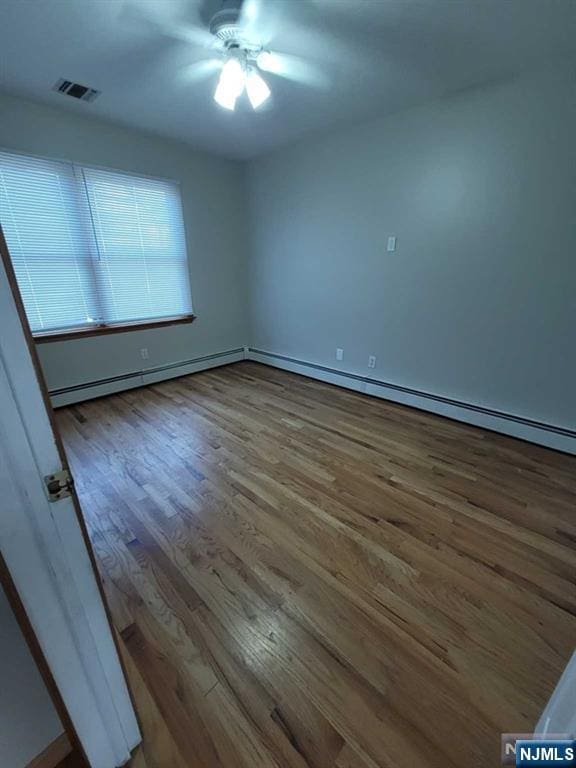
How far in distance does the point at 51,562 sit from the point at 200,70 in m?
2.60

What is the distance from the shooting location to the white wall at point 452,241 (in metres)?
2.05

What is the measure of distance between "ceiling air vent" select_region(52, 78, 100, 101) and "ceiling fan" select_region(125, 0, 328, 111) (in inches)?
30.7

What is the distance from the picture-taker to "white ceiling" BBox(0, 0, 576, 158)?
1.47m

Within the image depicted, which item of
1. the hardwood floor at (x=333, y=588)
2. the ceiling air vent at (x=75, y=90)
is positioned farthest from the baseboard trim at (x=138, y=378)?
the ceiling air vent at (x=75, y=90)

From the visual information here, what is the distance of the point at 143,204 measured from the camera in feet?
10.3

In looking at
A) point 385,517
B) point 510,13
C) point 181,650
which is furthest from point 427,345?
point 181,650

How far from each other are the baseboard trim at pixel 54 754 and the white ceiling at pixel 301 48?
269 cm

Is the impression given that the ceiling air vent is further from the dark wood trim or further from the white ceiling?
the dark wood trim

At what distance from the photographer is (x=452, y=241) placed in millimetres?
2457

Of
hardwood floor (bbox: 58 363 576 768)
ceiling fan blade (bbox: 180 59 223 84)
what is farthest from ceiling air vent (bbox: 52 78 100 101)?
hardwood floor (bbox: 58 363 576 768)

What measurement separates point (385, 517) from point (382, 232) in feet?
7.72

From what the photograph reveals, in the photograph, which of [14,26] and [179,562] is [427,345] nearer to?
[179,562]

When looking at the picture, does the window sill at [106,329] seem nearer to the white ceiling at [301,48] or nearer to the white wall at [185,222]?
the white wall at [185,222]
